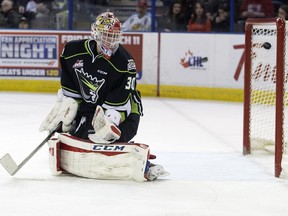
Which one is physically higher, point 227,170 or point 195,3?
point 195,3

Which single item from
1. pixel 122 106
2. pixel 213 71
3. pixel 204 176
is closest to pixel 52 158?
pixel 122 106

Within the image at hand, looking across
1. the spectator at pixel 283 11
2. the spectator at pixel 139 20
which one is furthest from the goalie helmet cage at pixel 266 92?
the spectator at pixel 139 20

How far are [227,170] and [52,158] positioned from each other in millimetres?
1146

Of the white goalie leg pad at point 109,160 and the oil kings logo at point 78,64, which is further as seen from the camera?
the oil kings logo at point 78,64

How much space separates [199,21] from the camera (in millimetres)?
9344

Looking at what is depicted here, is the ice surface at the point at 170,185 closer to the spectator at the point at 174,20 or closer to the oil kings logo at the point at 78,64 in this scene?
the oil kings logo at the point at 78,64

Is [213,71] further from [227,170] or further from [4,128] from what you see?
[227,170]

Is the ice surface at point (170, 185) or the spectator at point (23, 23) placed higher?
the spectator at point (23, 23)

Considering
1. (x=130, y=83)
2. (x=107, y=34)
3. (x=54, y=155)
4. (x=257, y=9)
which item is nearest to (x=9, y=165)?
(x=54, y=155)

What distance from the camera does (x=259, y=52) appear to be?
662cm

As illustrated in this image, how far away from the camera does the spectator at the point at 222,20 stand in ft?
30.3

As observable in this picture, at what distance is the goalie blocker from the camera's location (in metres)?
4.37

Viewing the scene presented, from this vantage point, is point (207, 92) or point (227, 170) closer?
point (227, 170)

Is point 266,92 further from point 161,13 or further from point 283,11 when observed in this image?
point 161,13
